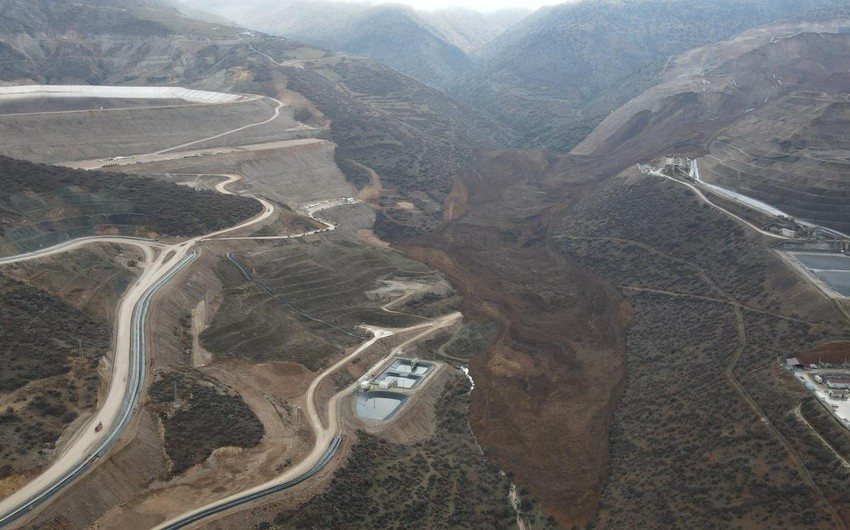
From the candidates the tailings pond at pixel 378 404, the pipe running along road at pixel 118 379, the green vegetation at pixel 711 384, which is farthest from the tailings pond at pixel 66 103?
the green vegetation at pixel 711 384

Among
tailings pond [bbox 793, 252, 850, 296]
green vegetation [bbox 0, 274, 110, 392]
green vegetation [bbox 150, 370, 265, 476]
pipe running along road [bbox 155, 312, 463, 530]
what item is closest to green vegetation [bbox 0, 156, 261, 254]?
green vegetation [bbox 0, 274, 110, 392]

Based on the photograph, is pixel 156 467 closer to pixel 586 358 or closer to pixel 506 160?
pixel 586 358

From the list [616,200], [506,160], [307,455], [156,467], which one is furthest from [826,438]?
[506,160]

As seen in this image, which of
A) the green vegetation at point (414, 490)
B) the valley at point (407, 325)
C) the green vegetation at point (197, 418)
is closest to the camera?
the green vegetation at point (414, 490)

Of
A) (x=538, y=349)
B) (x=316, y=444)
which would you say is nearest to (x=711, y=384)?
(x=538, y=349)

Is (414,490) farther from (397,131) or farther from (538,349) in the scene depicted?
(397,131)

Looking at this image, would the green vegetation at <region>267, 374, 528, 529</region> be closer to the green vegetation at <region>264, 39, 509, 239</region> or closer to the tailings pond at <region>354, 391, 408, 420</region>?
the tailings pond at <region>354, 391, 408, 420</region>

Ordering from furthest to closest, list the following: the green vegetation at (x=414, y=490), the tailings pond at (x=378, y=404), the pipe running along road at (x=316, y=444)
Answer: the tailings pond at (x=378, y=404) < the green vegetation at (x=414, y=490) < the pipe running along road at (x=316, y=444)

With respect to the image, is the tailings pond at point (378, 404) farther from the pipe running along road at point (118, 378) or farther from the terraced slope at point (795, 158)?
the terraced slope at point (795, 158)
